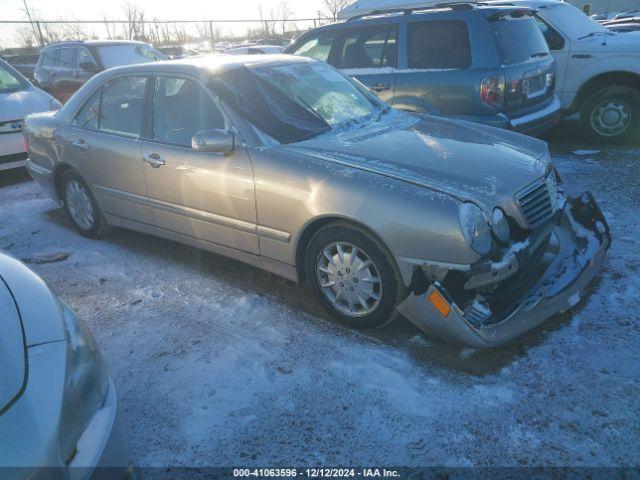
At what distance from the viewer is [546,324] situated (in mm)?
3053

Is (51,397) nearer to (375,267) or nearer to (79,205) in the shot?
(375,267)

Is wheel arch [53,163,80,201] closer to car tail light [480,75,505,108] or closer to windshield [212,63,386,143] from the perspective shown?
windshield [212,63,386,143]

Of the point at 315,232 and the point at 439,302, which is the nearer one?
the point at 439,302

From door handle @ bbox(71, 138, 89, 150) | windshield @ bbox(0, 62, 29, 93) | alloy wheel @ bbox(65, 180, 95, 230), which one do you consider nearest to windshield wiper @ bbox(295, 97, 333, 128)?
door handle @ bbox(71, 138, 89, 150)

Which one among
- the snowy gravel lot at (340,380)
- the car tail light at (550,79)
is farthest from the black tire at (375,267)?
the car tail light at (550,79)

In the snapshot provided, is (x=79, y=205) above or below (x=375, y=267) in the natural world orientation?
below

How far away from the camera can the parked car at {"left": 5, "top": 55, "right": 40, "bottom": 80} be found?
14.5 m

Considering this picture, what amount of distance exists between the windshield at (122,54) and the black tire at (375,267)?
9.02 metres

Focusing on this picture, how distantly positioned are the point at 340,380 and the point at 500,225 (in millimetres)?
1196

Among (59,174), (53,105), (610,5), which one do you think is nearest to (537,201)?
(59,174)

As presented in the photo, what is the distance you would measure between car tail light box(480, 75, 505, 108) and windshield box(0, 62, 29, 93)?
6427 mm

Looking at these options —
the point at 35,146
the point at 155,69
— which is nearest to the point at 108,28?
the point at 35,146

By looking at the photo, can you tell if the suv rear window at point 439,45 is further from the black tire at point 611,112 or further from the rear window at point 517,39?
the black tire at point 611,112

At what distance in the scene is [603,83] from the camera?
267 inches
